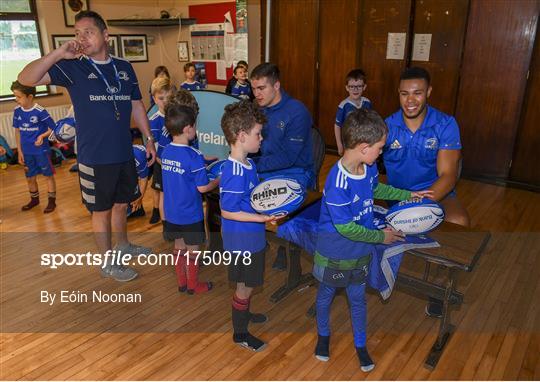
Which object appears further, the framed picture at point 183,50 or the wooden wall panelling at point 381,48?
the framed picture at point 183,50

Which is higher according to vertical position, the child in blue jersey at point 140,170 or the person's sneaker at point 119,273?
the child in blue jersey at point 140,170

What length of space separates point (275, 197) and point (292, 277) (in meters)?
0.94

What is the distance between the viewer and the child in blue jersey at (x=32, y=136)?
4.14 m

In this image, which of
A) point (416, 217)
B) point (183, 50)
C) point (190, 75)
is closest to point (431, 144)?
point (416, 217)

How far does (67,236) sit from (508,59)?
4.91 metres

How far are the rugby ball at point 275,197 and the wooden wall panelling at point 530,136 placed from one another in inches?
148

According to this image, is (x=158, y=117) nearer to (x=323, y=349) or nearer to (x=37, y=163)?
A: (x=37, y=163)

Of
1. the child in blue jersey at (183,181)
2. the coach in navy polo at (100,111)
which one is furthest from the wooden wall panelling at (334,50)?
the child in blue jersey at (183,181)

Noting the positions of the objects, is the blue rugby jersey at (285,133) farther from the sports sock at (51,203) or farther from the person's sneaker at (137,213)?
the sports sock at (51,203)

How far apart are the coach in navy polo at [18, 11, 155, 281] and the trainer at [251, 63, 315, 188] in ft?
2.89

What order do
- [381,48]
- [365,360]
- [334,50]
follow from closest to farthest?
[365,360] < [381,48] < [334,50]

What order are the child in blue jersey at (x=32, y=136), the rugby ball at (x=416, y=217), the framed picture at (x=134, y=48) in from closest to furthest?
the rugby ball at (x=416, y=217) < the child in blue jersey at (x=32, y=136) < the framed picture at (x=134, y=48)

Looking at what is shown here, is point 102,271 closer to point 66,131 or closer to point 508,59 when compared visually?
point 66,131

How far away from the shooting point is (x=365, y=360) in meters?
2.14
